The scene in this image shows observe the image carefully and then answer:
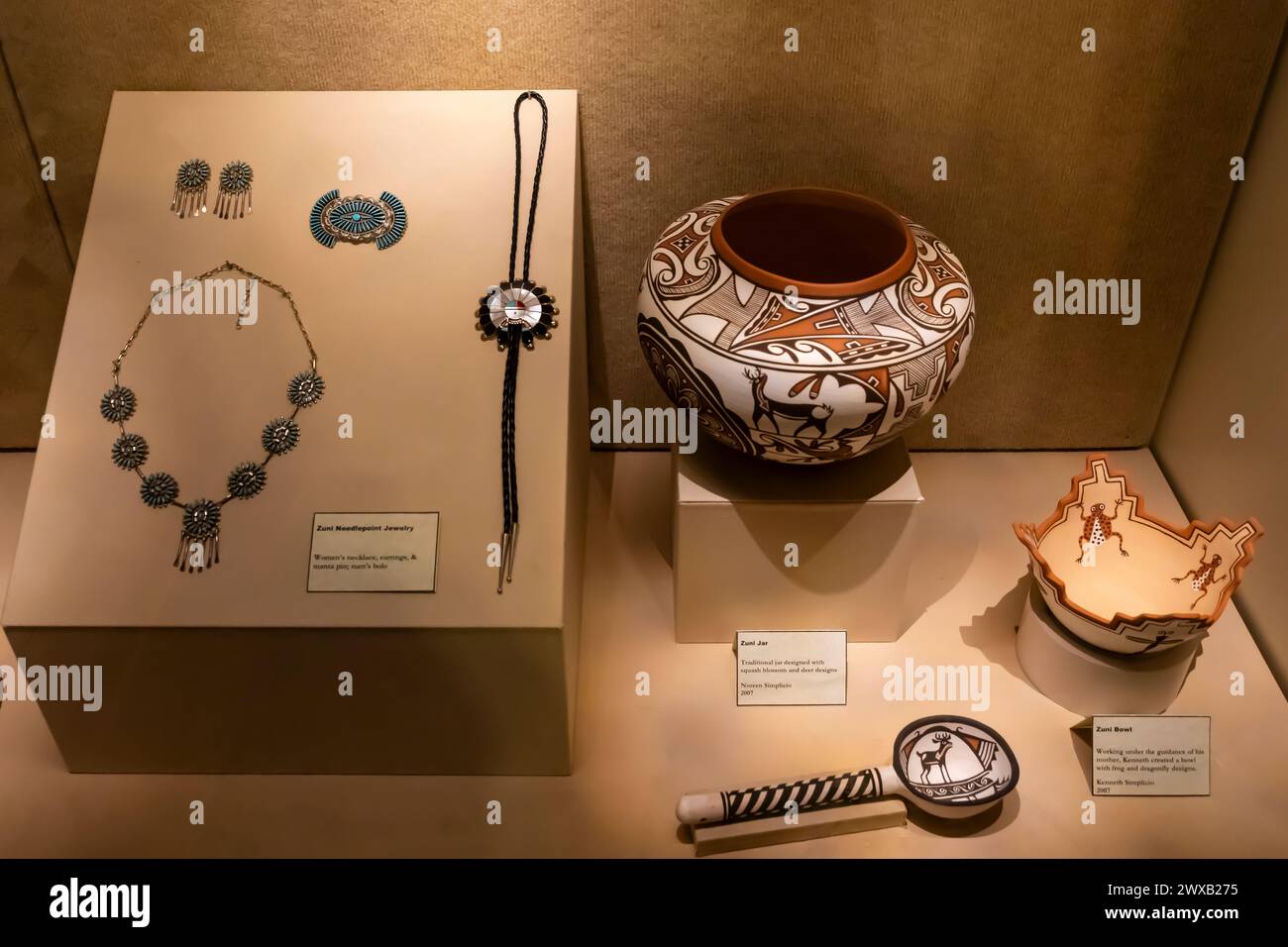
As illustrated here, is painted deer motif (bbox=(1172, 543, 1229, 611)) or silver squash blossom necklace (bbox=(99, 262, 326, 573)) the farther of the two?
painted deer motif (bbox=(1172, 543, 1229, 611))

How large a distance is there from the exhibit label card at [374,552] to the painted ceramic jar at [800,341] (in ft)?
1.23

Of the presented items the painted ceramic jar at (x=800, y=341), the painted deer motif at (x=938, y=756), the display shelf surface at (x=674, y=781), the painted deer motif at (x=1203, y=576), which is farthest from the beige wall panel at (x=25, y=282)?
the painted deer motif at (x=1203, y=576)

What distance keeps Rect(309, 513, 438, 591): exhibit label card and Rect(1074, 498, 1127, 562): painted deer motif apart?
95 cm

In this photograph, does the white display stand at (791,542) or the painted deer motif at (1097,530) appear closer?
the white display stand at (791,542)

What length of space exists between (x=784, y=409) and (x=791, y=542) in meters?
0.28

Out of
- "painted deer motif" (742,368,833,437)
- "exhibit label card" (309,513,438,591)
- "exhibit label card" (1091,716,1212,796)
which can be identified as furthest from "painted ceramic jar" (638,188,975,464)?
"exhibit label card" (1091,716,1212,796)

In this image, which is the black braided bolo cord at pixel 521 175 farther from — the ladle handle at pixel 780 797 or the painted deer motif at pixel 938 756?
the painted deer motif at pixel 938 756

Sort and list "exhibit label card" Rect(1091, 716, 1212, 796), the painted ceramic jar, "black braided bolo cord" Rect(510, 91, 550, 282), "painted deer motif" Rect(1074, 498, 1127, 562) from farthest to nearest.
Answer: "painted deer motif" Rect(1074, 498, 1127, 562) < "black braided bolo cord" Rect(510, 91, 550, 282) < "exhibit label card" Rect(1091, 716, 1212, 796) < the painted ceramic jar

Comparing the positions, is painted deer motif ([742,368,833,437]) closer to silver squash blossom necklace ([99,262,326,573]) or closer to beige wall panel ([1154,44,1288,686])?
silver squash blossom necklace ([99,262,326,573])

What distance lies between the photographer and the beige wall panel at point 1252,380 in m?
1.63

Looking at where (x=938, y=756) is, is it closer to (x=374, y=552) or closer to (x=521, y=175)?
(x=374, y=552)

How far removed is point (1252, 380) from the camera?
1706 millimetres

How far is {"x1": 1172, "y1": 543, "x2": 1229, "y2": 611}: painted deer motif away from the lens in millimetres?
1566
